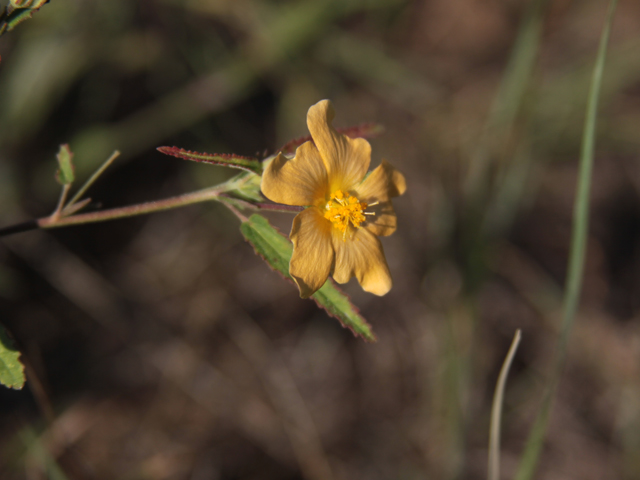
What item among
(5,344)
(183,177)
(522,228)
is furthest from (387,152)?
(5,344)

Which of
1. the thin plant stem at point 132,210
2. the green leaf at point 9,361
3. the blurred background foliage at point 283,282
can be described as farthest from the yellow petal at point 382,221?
the blurred background foliage at point 283,282

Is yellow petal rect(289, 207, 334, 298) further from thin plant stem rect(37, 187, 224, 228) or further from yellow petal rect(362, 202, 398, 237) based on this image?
thin plant stem rect(37, 187, 224, 228)

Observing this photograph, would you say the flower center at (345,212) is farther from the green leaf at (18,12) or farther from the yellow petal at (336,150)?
the green leaf at (18,12)

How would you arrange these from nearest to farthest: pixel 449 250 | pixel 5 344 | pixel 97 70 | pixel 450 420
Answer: pixel 5 344
pixel 450 420
pixel 97 70
pixel 449 250

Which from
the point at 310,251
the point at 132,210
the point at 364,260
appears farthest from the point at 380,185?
the point at 132,210

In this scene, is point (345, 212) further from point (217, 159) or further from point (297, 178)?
point (217, 159)

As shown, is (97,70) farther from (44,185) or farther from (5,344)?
(5,344)
